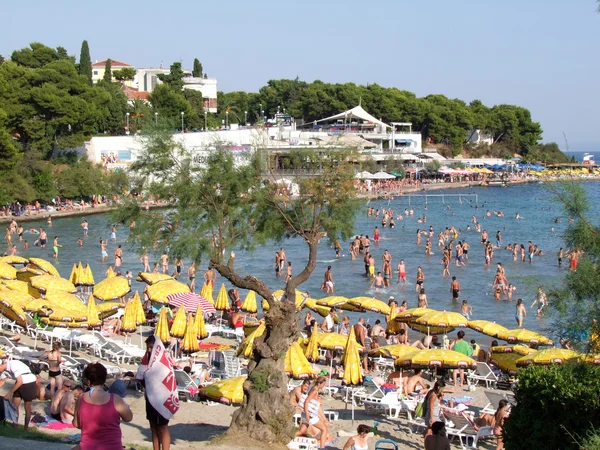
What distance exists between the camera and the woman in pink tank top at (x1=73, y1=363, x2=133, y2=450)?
568cm

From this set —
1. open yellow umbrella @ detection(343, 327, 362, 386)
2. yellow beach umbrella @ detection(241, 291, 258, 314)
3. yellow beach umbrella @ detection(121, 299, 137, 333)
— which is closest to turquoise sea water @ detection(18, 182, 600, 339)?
yellow beach umbrella @ detection(241, 291, 258, 314)

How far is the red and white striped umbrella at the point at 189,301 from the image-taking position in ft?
59.2

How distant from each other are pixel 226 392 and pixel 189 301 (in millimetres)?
6827

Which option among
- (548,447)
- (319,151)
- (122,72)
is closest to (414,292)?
(319,151)

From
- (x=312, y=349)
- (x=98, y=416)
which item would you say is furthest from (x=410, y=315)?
(x=98, y=416)

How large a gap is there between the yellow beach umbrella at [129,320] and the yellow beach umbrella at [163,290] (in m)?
1.52

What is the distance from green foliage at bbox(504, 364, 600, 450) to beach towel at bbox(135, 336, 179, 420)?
394cm

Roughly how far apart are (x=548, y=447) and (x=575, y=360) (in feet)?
3.24

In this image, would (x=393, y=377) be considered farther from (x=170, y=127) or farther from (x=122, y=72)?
(x=122, y=72)

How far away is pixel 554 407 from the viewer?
871 centimetres

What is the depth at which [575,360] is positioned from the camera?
28.3 feet

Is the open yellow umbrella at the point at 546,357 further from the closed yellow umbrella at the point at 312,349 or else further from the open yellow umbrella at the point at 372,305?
the open yellow umbrella at the point at 372,305

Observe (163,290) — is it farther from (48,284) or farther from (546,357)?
(546,357)

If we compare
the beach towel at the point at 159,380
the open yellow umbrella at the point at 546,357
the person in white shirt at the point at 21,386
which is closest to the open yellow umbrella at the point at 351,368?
the open yellow umbrella at the point at 546,357
